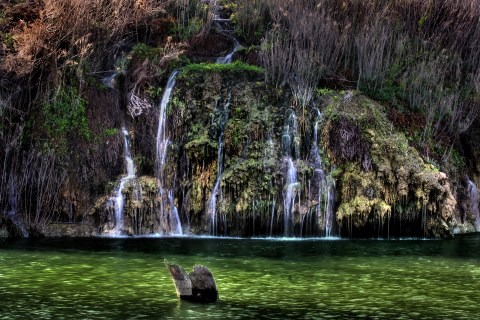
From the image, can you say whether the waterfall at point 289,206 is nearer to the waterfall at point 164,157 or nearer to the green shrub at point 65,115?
the waterfall at point 164,157

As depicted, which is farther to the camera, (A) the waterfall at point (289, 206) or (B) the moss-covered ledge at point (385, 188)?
(A) the waterfall at point (289, 206)

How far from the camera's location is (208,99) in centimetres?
2152

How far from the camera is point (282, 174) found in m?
20.1

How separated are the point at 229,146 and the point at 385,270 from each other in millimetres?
7274

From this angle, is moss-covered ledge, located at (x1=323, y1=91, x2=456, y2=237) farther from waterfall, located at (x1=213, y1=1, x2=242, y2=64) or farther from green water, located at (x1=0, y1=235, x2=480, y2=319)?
waterfall, located at (x1=213, y1=1, x2=242, y2=64)

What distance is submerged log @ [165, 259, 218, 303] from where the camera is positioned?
11.1 meters

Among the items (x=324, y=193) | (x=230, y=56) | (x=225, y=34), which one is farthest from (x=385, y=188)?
(x=225, y=34)

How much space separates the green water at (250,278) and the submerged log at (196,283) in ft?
0.66

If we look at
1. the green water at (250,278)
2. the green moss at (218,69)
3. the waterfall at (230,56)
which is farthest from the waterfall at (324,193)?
the waterfall at (230,56)

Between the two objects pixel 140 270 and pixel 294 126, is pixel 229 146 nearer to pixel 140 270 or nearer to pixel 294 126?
pixel 294 126

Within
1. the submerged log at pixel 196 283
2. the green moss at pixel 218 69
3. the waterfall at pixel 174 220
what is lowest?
the submerged log at pixel 196 283

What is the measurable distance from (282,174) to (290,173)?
212mm

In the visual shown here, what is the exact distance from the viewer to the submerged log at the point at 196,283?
11.1 m

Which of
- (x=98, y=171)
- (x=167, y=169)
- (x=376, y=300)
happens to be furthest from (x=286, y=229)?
(x=376, y=300)
